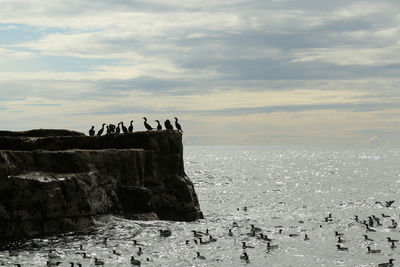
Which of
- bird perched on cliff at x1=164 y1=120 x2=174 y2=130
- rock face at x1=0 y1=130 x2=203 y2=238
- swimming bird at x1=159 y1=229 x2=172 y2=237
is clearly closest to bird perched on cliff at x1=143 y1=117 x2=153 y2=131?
bird perched on cliff at x1=164 y1=120 x2=174 y2=130

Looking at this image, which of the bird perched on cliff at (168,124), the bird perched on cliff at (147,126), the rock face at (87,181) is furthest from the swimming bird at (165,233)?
the bird perched on cliff at (147,126)

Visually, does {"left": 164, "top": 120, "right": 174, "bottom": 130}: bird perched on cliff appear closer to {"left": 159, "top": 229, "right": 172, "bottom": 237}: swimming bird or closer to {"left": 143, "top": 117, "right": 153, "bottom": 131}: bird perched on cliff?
{"left": 143, "top": 117, "right": 153, "bottom": 131}: bird perched on cliff

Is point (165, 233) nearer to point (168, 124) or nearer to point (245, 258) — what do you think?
point (245, 258)

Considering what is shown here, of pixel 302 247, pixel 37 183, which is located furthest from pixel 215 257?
pixel 37 183

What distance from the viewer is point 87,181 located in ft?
159

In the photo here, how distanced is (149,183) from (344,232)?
1955 centimetres

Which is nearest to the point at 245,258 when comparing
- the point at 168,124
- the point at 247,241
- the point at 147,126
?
the point at 247,241

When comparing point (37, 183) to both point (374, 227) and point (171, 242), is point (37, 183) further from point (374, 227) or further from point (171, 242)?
point (374, 227)

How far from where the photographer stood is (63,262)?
126 feet

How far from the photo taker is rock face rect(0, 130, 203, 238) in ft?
146

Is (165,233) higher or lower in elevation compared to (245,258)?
higher

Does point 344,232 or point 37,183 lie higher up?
point 37,183

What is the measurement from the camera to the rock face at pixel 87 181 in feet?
146

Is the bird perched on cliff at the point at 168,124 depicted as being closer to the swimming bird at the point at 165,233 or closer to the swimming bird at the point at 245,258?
the swimming bird at the point at 165,233
